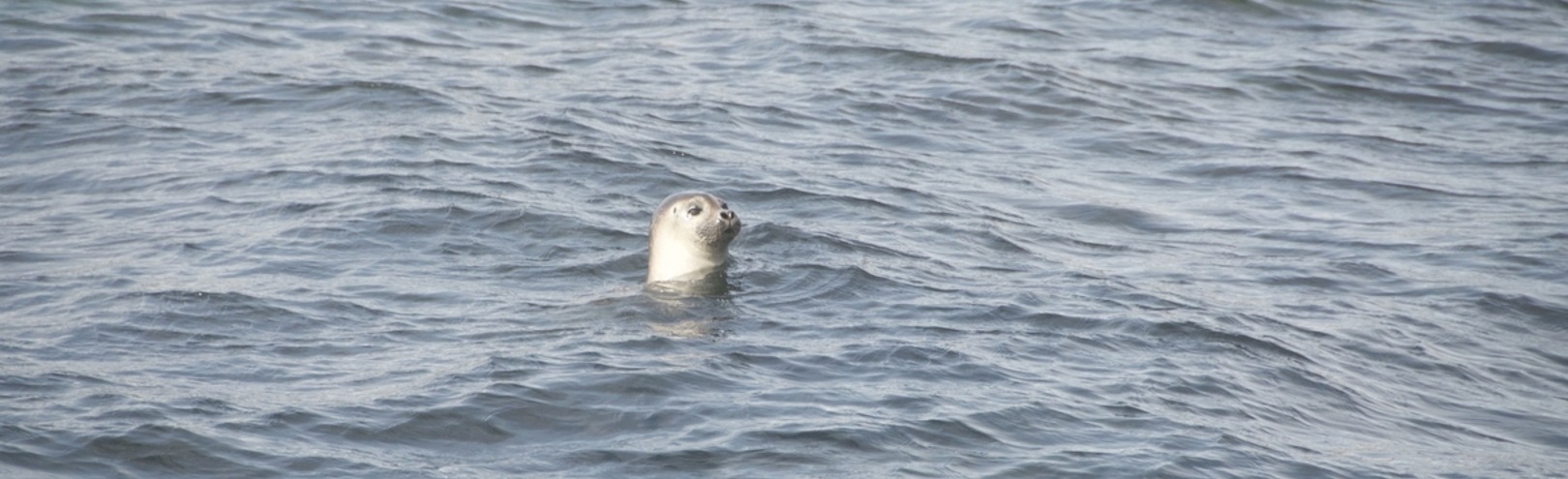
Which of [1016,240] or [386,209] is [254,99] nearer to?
[386,209]

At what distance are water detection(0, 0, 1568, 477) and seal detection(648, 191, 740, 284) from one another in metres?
0.34

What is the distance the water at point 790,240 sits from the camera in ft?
29.2

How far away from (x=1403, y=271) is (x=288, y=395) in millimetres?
7360

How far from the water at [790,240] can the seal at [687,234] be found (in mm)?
343

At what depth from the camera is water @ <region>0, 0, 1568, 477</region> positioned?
350 inches

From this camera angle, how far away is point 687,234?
38.4 feet

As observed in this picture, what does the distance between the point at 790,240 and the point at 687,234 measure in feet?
4.70

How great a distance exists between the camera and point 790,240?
12992 mm

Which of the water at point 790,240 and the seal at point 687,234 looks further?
the seal at point 687,234

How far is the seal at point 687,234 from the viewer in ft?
38.4

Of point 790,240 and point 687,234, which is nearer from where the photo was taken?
point 687,234

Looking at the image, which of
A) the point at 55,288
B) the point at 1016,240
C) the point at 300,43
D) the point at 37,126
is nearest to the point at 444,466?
the point at 55,288

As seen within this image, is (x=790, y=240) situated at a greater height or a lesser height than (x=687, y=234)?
lesser

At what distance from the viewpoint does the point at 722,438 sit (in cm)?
862
